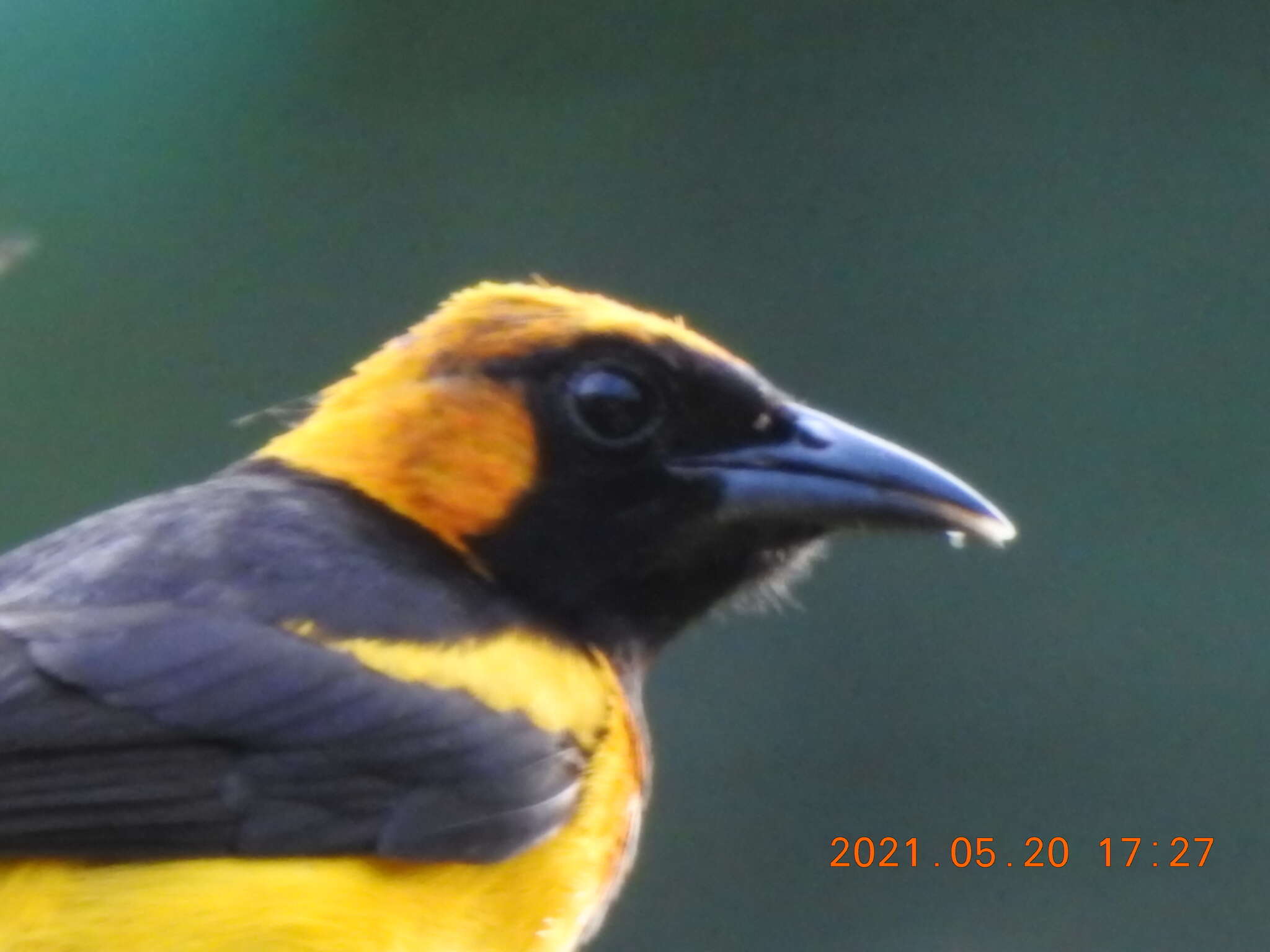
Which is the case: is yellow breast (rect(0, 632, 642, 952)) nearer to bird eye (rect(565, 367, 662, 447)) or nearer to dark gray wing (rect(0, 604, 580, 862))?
dark gray wing (rect(0, 604, 580, 862))

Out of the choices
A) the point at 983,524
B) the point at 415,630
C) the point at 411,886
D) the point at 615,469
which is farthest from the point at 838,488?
the point at 411,886

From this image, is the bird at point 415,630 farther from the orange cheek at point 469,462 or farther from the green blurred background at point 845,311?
the green blurred background at point 845,311

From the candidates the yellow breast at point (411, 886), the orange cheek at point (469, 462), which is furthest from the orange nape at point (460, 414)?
the yellow breast at point (411, 886)

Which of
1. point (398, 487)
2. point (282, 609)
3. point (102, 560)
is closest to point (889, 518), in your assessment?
point (398, 487)

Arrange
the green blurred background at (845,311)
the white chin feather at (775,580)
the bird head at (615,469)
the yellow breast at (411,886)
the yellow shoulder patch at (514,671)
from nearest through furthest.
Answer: the yellow breast at (411,886), the yellow shoulder patch at (514,671), the bird head at (615,469), the white chin feather at (775,580), the green blurred background at (845,311)

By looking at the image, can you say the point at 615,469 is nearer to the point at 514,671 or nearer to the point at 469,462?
the point at 469,462

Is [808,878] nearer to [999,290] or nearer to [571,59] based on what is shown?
[999,290]
